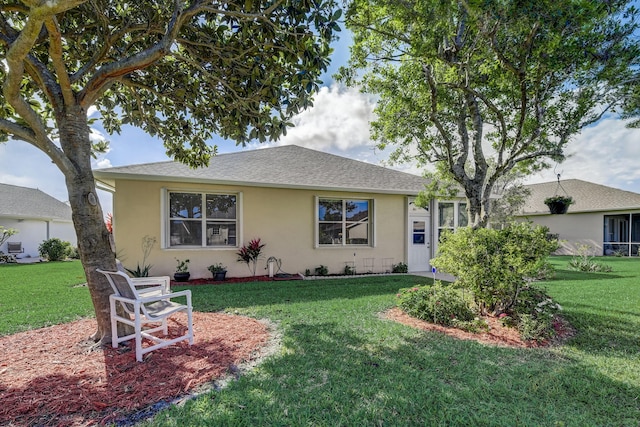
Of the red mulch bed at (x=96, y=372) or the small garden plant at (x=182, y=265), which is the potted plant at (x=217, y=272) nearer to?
the small garden plant at (x=182, y=265)

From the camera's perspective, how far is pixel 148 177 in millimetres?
8195

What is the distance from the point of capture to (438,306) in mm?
5148

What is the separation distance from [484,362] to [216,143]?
7.17 metres

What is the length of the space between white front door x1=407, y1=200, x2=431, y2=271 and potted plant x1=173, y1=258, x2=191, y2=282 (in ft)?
26.3

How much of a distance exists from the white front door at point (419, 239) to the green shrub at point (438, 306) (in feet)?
20.0

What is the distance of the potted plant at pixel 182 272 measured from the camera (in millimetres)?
8594

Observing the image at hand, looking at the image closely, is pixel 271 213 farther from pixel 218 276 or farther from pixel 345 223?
pixel 345 223

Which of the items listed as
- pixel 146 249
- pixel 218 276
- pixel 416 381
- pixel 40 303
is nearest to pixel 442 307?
pixel 416 381

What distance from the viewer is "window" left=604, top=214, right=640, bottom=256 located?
18.6 meters

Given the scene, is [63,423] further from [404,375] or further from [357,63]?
[357,63]

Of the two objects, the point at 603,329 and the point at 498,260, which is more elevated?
the point at 498,260

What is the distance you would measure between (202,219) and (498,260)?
802 cm

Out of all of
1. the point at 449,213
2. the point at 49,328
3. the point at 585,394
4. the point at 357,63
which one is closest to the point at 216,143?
the point at 357,63

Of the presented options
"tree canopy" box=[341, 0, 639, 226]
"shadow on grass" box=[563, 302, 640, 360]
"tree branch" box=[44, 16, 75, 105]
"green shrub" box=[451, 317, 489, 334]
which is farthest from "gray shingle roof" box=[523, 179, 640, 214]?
"tree branch" box=[44, 16, 75, 105]
